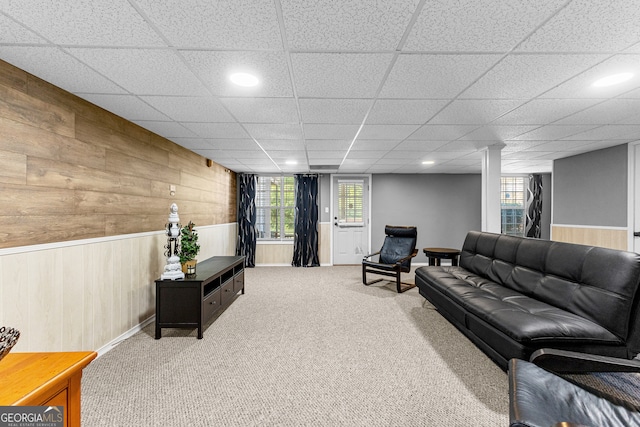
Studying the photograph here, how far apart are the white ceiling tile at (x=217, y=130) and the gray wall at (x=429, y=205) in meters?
4.17

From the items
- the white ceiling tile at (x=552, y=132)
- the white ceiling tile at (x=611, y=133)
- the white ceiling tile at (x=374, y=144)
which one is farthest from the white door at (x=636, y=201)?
the white ceiling tile at (x=374, y=144)

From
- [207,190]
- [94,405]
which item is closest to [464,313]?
[94,405]

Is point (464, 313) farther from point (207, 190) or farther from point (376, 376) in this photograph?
point (207, 190)

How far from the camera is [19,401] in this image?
2.84ft

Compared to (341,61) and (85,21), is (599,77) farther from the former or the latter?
(85,21)

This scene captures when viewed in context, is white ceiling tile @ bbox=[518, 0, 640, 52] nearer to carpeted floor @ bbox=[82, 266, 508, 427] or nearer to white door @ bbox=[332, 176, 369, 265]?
carpeted floor @ bbox=[82, 266, 508, 427]

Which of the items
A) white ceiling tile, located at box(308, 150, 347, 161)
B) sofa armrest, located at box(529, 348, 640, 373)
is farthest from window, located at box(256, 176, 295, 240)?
sofa armrest, located at box(529, 348, 640, 373)

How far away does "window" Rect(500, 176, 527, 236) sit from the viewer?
6922 mm

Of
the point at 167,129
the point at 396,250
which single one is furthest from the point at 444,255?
the point at 167,129

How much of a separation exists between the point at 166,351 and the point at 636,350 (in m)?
3.59

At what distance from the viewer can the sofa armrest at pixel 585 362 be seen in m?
1.46

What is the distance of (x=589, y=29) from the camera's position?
141cm

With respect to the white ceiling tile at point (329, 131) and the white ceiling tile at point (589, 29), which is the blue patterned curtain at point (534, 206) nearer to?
the white ceiling tile at point (329, 131)

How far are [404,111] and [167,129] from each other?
2.53 m
